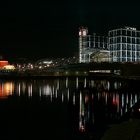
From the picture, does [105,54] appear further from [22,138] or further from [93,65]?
[22,138]

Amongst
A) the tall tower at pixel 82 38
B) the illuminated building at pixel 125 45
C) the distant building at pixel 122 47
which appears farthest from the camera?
the tall tower at pixel 82 38

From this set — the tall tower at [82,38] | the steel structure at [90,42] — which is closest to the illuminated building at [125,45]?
the steel structure at [90,42]

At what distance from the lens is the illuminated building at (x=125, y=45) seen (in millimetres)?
124625

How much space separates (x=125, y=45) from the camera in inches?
4916

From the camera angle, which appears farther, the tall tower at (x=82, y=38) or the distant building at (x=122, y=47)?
the tall tower at (x=82, y=38)

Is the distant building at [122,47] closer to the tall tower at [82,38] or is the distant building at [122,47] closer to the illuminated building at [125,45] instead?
the illuminated building at [125,45]

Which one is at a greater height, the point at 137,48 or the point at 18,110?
the point at 137,48

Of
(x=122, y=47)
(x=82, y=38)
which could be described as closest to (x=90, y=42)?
(x=82, y=38)

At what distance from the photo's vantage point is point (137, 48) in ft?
421

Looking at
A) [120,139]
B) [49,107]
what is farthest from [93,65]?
[120,139]

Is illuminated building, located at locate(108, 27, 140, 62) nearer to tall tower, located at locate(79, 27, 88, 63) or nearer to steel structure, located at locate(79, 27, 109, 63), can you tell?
steel structure, located at locate(79, 27, 109, 63)

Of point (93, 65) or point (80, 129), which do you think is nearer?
Result: point (80, 129)

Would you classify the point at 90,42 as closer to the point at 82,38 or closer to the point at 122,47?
the point at 82,38

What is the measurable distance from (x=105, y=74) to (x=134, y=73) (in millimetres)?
11023
